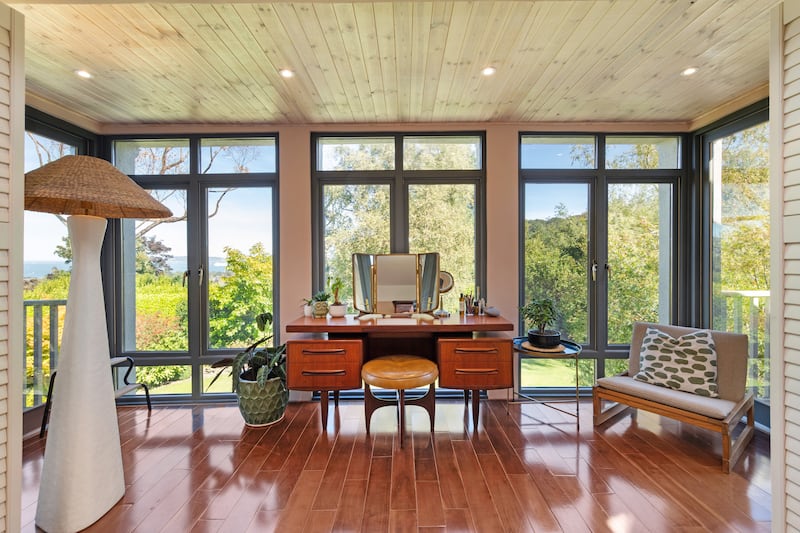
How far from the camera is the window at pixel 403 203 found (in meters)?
3.15

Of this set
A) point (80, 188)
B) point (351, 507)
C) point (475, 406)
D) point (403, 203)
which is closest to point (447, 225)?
point (403, 203)

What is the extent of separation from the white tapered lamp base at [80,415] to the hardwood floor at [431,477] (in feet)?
0.51

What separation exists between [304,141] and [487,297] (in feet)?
7.65

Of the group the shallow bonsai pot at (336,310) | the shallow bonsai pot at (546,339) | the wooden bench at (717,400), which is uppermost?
the shallow bonsai pot at (336,310)

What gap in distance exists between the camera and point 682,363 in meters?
2.39

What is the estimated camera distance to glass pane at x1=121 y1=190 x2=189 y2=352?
10.3 feet

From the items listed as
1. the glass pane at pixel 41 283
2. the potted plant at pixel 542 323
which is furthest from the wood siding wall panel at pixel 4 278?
the potted plant at pixel 542 323

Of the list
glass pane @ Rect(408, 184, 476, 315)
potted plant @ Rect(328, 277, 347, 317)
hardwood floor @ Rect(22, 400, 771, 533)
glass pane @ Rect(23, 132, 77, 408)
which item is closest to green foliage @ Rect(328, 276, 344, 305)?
potted plant @ Rect(328, 277, 347, 317)

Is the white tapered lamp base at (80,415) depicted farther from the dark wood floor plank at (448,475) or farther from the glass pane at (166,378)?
the dark wood floor plank at (448,475)

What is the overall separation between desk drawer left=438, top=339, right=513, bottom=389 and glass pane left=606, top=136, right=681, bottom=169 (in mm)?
2244

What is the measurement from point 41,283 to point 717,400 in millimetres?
5256

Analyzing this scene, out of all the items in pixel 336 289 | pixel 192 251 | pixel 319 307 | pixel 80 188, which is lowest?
pixel 319 307

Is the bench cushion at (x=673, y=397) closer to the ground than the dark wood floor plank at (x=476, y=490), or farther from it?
farther from it

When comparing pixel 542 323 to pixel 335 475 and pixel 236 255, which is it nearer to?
pixel 335 475
